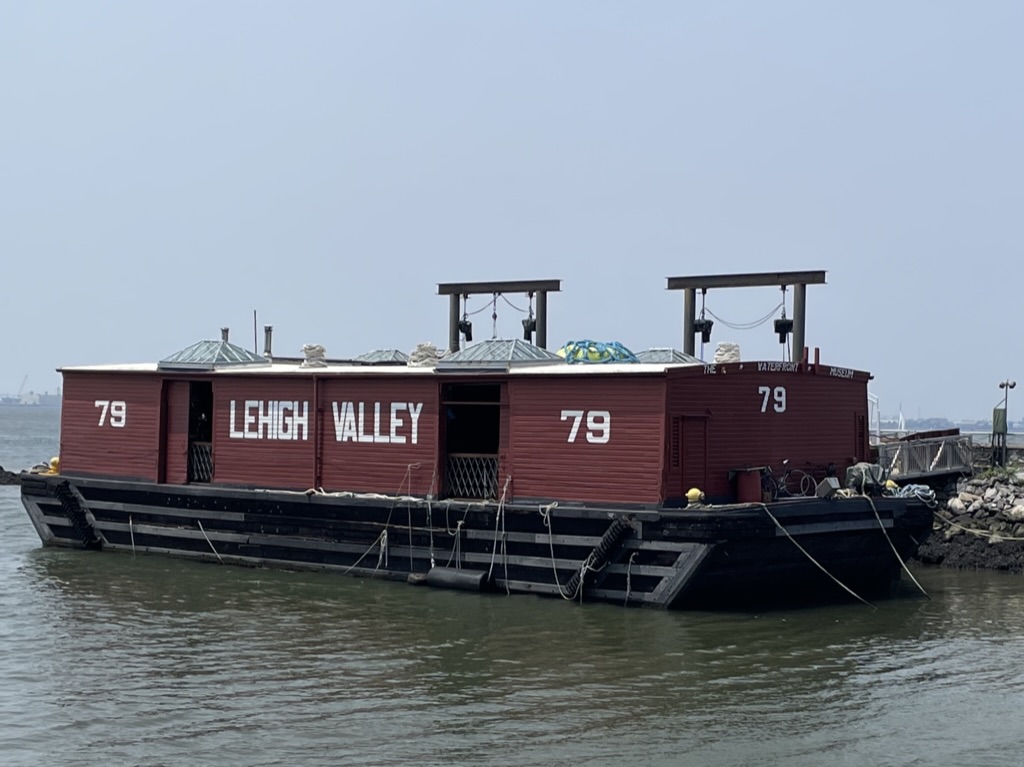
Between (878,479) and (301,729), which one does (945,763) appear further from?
(878,479)

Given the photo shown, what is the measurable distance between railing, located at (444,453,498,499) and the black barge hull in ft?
2.92

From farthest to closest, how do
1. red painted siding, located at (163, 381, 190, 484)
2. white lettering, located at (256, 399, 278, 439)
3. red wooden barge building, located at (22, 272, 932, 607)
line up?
red painted siding, located at (163, 381, 190, 484) → white lettering, located at (256, 399, 278, 439) → red wooden barge building, located at (22, 272, 932, 607)

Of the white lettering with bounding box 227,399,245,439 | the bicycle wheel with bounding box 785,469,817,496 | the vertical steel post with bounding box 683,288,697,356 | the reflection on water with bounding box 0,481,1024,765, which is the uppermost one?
the vertical steel post with bounding box 683,288,697,356

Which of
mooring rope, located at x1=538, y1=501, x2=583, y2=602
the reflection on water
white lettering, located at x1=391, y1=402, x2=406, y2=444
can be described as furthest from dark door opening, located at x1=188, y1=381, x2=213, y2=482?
mooring rope, located at x1=538, y1=501, x2=583, y2=602

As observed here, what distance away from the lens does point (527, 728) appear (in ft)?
49.6

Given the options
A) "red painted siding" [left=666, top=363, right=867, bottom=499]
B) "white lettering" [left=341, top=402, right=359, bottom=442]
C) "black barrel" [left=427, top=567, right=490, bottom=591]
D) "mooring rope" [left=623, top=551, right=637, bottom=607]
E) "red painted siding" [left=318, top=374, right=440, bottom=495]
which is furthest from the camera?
"white lettering" [left=341, top=402, right=359, bottom=442]

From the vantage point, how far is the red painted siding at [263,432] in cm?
2642

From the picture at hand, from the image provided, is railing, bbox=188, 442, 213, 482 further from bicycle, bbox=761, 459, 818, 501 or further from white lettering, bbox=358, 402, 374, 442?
bicycle, bbox=761, 459, 818, 501

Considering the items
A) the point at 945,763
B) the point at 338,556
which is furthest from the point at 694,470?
the point at 945,763

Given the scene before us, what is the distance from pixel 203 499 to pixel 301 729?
12687mm

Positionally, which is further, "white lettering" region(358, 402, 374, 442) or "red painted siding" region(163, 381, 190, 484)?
"red painted siding" region(163, 381, 190, 484)

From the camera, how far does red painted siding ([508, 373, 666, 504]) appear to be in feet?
72.2

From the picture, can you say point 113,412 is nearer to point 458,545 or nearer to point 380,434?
point 380,434

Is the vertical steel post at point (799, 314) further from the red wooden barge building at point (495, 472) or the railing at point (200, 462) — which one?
the railing at point (200, 462)
